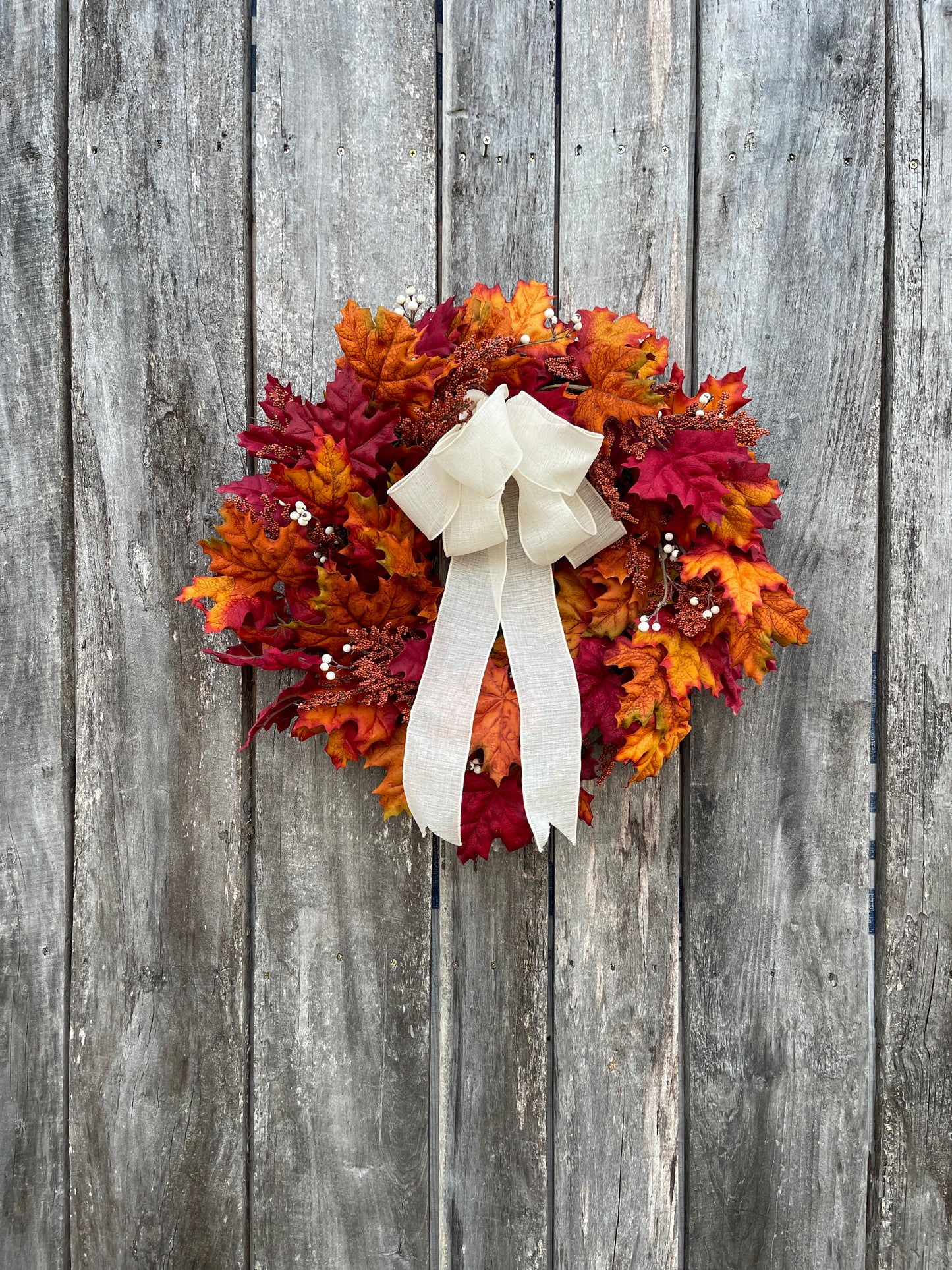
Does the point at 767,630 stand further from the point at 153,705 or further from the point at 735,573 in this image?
the point at 153,705

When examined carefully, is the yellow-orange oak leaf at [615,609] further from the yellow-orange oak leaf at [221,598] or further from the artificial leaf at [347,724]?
the yellow-orange oak leaf at [221,598]

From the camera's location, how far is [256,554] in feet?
2.74

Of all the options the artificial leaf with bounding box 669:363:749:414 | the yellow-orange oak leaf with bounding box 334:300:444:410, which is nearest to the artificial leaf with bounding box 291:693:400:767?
the yellow-orange oak leaf with bounding box 334:300:444:410

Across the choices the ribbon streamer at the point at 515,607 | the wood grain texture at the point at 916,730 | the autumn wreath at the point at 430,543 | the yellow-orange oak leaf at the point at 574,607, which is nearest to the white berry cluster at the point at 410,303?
the autumn wreath at the point at 430,543

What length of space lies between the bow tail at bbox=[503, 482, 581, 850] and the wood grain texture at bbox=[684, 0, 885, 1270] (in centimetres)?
20

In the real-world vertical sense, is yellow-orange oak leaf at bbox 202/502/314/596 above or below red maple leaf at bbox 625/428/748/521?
below

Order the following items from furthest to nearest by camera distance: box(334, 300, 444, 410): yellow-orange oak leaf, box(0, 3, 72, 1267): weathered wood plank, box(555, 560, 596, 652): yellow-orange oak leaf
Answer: box(0, 3, 72, 1267): weathered wood plank < box(555, 560, 596, 652): yellow-orange oak leaf < box(334, 300, 444, 410): yellow-orange oak leaf

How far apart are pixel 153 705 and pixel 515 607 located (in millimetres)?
478

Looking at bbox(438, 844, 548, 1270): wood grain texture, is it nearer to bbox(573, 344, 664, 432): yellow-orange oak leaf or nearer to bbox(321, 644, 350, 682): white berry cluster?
bbox(321, 644, 350, 682): white berry cluster

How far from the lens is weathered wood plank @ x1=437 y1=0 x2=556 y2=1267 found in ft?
3.07

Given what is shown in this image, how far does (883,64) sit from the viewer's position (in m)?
0.93

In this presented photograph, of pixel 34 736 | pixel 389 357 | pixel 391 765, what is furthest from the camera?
pixel 34 736

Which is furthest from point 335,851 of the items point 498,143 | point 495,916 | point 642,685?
point 498,143

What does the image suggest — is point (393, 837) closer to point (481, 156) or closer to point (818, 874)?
point (818, 874)
